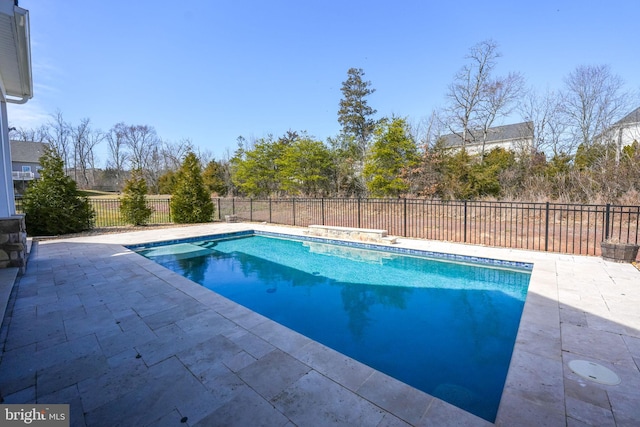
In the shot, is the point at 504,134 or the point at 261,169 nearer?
the point at 261,169

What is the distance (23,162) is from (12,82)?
3076 cm

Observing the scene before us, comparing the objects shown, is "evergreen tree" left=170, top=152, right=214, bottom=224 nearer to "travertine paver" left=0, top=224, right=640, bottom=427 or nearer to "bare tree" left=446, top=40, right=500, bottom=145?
"travertine paver" left=0, top=224, right=640, bottom=427

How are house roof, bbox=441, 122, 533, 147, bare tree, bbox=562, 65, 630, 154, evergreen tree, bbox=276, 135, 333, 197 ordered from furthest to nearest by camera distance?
evergreen tree, bbox=276, 135, 333, 197, house roof, bbox=441, 122, 533, 147, bare tree, bbox=562, 65, 630, 154

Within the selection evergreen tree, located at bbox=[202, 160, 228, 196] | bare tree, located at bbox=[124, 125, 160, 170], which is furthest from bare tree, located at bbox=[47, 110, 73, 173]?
evergreen tree, located at bbox=[202, 160, 228, 196]

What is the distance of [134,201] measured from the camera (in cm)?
1134

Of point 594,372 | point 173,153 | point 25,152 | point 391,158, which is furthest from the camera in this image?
point 173,153

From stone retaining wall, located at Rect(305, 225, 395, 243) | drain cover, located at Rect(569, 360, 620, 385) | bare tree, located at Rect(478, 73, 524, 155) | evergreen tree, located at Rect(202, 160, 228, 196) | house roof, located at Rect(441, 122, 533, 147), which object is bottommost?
drain cover, located at Rect(569, 360, 620, 385)

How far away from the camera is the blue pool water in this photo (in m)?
2.85

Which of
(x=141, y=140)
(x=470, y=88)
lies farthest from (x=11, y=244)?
(x=141, y=140)

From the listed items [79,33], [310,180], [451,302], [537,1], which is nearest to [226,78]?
[79,33]

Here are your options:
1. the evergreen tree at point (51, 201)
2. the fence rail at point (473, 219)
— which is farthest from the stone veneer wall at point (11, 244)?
the fence rail at point (473, 219)

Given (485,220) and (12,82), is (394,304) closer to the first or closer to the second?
(485,220)

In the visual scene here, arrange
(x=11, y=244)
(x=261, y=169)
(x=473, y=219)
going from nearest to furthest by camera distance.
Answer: (x=11, y=244) → (x=473, y=219) → (x=261, y=169)

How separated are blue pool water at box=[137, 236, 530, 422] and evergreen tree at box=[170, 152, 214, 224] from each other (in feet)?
14.3
